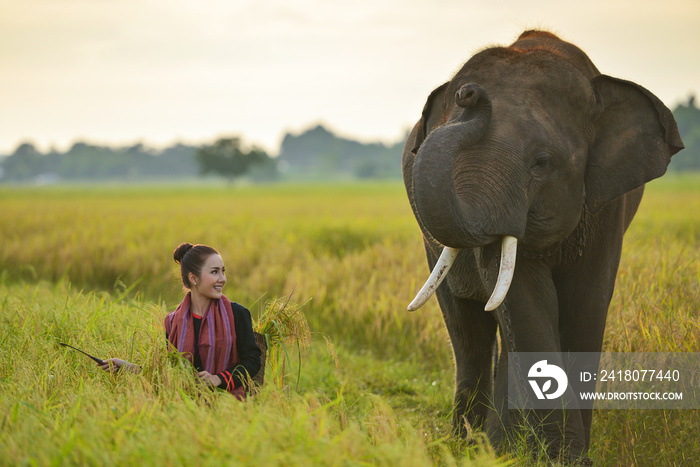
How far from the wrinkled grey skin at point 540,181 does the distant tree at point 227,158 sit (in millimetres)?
87340

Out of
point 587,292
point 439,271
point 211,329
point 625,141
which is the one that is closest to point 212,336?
point 211,329

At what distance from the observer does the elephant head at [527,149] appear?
320 centimetres

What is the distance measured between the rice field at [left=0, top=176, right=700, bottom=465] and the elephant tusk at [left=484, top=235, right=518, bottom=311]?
64cm

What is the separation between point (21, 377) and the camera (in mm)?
A: 3561

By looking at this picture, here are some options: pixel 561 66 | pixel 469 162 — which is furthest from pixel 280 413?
pixel 561 66

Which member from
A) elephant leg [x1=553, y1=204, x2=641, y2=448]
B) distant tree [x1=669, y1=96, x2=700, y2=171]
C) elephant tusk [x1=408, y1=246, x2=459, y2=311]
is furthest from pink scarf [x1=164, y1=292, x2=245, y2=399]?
distant tree [x1=669, y1=96, x2=700, y2=171]

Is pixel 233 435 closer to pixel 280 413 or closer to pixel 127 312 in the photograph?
pixel 280 413

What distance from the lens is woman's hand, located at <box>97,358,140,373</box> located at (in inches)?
139

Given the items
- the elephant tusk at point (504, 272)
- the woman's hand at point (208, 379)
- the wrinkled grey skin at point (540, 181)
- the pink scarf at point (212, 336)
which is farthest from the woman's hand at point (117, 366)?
the elephant tusk at point (504, 272)

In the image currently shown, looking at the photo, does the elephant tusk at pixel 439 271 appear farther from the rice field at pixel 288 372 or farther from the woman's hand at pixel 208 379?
the woman's hand at pixel 208 379

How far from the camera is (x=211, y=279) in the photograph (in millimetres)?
3445

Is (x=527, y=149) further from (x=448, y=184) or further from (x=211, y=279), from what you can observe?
(x=211, y=279)

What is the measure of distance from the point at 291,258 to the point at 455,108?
22.1 ft

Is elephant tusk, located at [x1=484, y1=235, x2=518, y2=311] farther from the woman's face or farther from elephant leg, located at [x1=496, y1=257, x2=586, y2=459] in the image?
the woman's face
